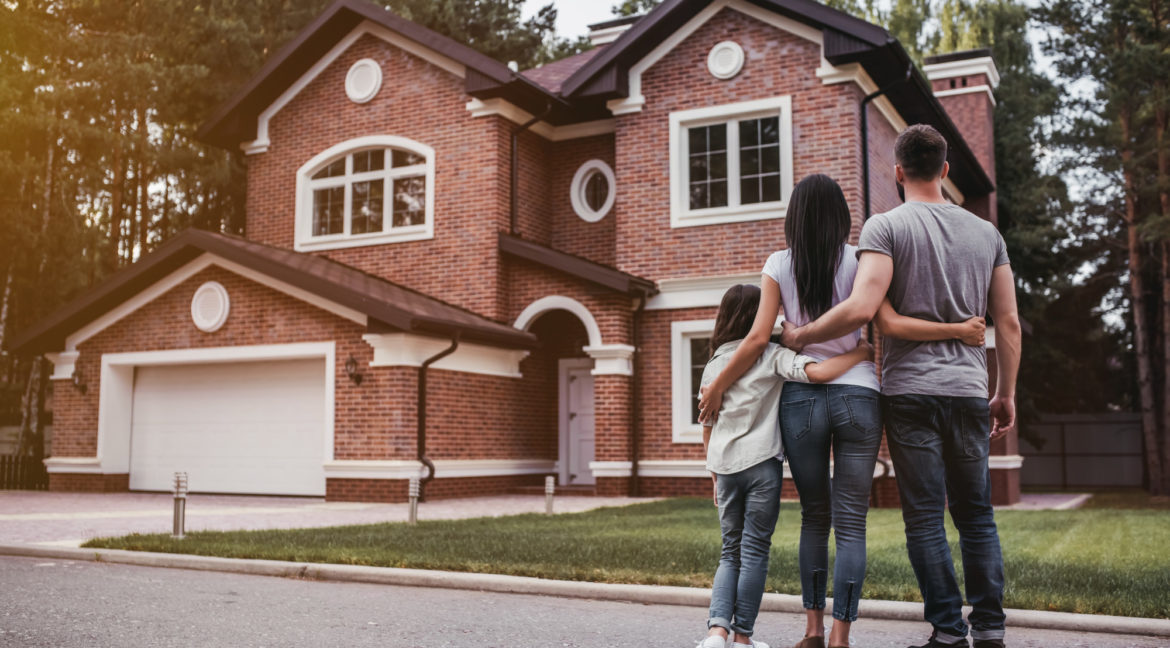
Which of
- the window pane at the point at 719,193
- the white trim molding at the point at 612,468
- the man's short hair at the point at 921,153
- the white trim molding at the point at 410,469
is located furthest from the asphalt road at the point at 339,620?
the window pane at the point at 719,193

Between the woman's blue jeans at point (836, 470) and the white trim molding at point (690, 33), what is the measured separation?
12.5 m

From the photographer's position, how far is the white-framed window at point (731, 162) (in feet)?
51.1

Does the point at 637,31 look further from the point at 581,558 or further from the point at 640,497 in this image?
the point at 581,558

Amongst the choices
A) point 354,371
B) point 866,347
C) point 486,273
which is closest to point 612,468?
point 486,273

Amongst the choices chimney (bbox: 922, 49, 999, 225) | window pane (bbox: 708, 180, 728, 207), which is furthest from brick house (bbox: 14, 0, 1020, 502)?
chimney (bbox: 922, 49, 999, 225)

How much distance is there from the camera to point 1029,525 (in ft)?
36.9

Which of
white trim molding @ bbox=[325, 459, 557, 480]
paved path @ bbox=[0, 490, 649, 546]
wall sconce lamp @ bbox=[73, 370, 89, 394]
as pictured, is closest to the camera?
paved path @ bbox=[0, 490, 649, 546]

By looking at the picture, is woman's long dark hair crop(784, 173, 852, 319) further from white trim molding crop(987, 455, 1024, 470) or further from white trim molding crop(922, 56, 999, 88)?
white trim molding crop(922, 56, 999, 88)

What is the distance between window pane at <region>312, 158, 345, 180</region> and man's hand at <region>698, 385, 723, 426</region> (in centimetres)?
1519

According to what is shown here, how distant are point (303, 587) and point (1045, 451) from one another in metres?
24.3

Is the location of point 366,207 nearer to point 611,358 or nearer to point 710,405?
point 611,358

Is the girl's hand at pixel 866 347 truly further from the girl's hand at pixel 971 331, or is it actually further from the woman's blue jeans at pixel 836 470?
the girl's hand at pixel 971 331

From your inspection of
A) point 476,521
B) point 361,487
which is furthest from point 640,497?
point 476,521

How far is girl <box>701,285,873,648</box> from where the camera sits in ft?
13.5
